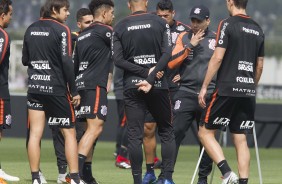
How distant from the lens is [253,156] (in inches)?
762

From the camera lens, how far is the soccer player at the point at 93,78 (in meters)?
12.4

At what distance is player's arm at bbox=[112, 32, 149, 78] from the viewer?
36.9ft

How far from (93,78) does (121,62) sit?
1.23m

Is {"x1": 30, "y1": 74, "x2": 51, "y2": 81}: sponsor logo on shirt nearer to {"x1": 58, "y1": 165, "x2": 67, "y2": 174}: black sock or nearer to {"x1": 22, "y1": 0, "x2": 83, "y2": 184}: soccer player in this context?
{"x1": 22, "y1": 0, "x2": 83, "y2": 184}: soccer player

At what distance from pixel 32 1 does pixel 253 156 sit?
148ft

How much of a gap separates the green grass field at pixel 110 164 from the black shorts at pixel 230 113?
197 cm

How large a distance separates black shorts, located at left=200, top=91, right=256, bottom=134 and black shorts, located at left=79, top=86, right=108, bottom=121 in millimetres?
1623

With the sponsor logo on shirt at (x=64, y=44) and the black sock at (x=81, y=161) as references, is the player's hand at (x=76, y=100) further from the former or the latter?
the black sock at (x=81, y=161)

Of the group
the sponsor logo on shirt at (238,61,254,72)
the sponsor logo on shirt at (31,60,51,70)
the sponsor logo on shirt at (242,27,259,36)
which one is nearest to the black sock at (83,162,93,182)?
the sponsor logo on shirt at (31,60,51,70)

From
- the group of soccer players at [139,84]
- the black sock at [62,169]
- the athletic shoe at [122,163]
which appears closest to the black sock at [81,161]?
the group of soccer players at [139,84]

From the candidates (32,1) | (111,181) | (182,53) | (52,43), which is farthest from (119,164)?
(32,1)

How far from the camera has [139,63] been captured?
1134cm

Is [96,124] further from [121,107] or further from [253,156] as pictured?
[253,156]

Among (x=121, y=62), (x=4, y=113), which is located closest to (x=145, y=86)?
(x=121, y=62)
